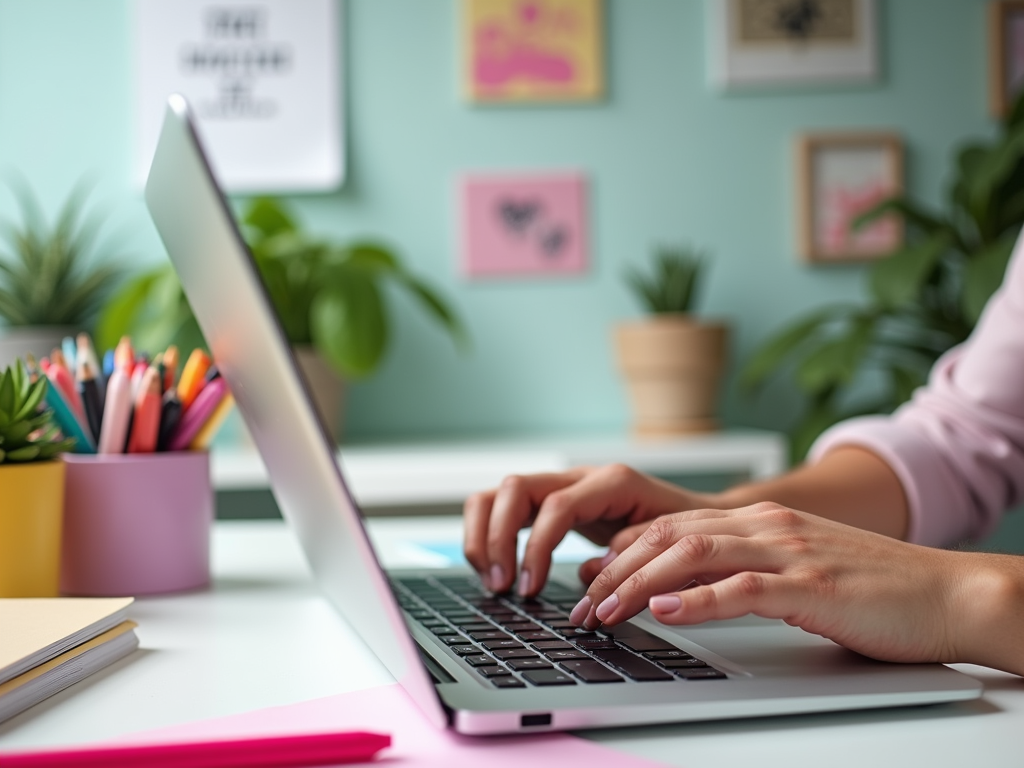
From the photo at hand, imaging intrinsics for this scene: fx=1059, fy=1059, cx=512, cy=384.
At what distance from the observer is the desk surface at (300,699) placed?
1.25 feet

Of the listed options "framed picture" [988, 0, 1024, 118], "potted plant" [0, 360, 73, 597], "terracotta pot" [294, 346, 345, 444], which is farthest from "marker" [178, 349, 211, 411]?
"framed picture" [988, 0, 1024, 118]

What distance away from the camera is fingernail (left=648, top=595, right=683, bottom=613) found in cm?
46

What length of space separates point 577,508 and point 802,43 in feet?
6.28

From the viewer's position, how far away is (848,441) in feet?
3.13

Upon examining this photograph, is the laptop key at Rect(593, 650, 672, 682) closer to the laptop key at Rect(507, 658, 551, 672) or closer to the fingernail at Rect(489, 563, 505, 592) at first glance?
the laptop key at Rect(507, 658, 551, 672)

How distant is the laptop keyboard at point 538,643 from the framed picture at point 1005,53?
2.10 meters

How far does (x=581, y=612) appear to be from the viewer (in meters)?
0.53

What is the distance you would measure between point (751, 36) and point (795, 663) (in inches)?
80.8

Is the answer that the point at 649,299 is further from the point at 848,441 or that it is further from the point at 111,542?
the point at 111,542

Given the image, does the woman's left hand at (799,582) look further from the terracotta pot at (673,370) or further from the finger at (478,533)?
the terracotta pot at (673,370)

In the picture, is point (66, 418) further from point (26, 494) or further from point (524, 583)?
point (524, 583)

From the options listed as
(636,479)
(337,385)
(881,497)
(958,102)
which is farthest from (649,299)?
(636,479)

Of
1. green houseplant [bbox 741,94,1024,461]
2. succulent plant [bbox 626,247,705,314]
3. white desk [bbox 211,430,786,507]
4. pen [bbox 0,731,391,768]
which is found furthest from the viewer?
succulent plant [bbox 626,247,705,314]

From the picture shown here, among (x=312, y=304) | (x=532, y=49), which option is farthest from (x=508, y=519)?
(x=532, y=49)
